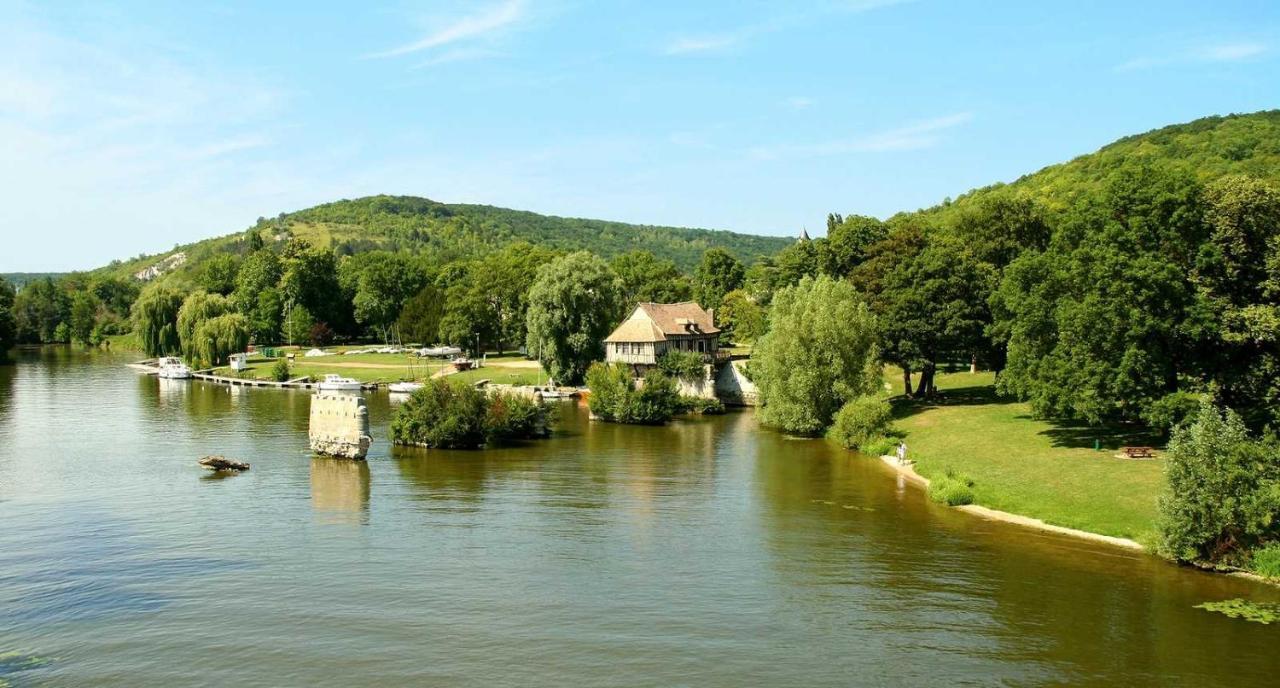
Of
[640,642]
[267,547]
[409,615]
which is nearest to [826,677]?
[640,642]

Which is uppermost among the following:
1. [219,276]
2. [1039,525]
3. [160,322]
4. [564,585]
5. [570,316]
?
[219,276]

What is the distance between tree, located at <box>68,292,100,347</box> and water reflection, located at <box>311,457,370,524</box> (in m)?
137

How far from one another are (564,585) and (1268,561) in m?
22.9

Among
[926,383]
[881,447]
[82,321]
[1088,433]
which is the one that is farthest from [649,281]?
[82,321]

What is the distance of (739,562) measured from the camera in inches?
1312

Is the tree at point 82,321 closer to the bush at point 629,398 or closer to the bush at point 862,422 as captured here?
the bush at point 629,398

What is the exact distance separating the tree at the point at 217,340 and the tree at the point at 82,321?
223 ft

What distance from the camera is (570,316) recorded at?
3378 inches

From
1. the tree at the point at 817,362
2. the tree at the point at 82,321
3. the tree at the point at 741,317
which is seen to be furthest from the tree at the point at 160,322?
the tree at the point at 817,362

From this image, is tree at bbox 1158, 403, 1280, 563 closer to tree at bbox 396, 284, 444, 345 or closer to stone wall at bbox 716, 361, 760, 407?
stone wall at bbox 716, 361, 760, 407

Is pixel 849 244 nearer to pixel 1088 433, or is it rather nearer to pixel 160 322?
pixel 1088 433

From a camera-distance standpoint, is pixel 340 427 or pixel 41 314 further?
pixel 41 314

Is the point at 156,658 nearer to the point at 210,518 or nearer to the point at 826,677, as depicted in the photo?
the point at 210,518

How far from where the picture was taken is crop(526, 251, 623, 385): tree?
85562 mm
